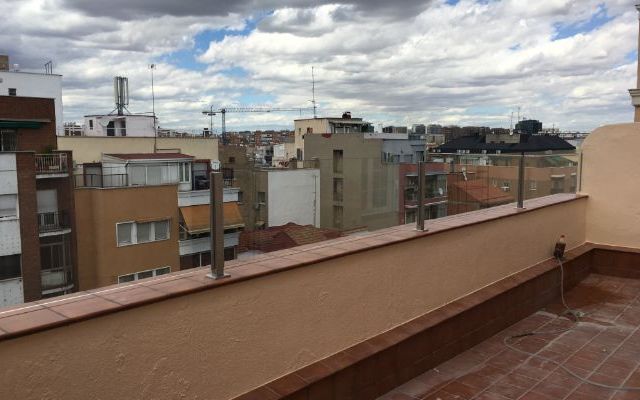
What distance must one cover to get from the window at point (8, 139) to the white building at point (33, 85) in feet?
41.7

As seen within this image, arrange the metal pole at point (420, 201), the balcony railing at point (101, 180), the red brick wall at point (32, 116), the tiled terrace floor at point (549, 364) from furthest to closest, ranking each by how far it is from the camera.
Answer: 1. the red brick wall at point (32, 116)
2. the balcony railing at point (101, 180)
3. the metal pole at point (420, 201)
4. the tiled terrace floor at point (549, 364)

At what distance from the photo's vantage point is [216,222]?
2.64m

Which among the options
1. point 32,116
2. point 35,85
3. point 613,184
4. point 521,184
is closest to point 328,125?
point 35,85

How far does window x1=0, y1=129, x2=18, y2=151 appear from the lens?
24891 mm

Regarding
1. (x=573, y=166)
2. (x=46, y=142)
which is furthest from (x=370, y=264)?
(x=46, y=142)

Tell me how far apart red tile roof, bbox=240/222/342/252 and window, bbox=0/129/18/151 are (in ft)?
84.6

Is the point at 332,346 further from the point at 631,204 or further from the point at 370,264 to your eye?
the point at 631,204

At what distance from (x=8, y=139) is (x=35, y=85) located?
16526mm

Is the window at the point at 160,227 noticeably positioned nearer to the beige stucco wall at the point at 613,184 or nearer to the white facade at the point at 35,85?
the beige stucco wall at the point at 613,184

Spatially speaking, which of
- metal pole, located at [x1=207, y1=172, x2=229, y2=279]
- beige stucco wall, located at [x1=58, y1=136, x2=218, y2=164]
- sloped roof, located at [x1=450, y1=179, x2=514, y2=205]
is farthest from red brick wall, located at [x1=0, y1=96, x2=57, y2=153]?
metal pole, located at [x1=207, y1=172, x2=229, y2=279]

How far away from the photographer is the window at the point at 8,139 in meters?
24.9

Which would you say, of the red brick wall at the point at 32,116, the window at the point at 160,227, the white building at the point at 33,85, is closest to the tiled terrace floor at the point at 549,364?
the window at the point at 160,227

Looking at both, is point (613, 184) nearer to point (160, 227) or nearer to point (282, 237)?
point (282, 237)

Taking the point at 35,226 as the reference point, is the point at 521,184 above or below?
above
